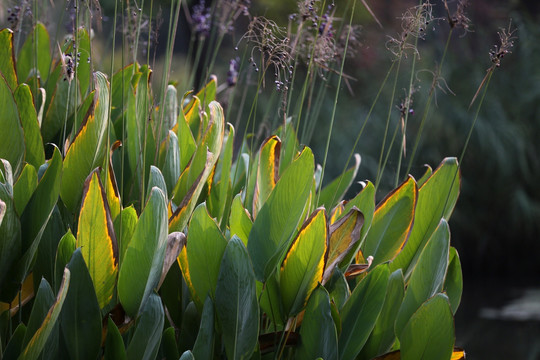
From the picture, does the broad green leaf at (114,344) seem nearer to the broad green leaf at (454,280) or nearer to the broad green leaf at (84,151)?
the broad green leaf at (84,151)

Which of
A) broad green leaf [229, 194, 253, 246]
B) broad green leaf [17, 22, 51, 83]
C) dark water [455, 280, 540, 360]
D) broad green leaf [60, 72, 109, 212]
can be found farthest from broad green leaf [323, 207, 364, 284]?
dark water [455, 280, 540, 360]

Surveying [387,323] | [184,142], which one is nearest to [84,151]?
[184,142]

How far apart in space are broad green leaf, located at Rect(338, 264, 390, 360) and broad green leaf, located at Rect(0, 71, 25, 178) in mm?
447

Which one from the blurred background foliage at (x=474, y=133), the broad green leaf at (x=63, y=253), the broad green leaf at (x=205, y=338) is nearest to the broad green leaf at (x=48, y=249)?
the broad green leaf at (x=63, y=253)

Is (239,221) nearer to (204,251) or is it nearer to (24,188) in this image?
(204,251)

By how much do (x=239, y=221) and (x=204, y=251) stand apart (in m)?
0.08

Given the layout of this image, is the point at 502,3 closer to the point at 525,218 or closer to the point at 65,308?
the point at 525,218

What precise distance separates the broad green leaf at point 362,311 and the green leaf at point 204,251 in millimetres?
165

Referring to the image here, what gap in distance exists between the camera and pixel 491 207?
Result: 4812 millimetres

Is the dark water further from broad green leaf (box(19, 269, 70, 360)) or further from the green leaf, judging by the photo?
broad green leaf (box(19, 269, 70, 360))

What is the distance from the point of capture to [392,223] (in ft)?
2.90

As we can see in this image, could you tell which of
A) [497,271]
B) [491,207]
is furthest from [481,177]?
[497,271]

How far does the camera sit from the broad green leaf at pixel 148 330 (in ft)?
2.24

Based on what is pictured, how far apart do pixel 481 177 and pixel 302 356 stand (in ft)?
14.1
